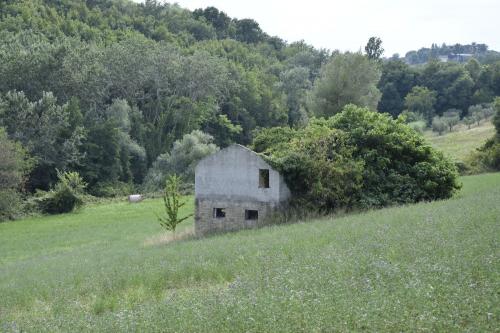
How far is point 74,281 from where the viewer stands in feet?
72.7

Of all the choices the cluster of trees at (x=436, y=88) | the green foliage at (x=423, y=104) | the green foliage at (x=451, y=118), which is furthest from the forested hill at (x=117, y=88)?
the green foliage at (x=451, y=118)

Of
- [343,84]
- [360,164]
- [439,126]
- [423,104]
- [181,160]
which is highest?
[343,84]

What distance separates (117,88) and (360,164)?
2241 inches

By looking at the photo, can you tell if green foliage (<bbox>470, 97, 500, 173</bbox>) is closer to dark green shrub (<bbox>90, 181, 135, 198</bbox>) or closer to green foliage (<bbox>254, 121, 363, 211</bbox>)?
green foliage (<bbox>254, 121, 363, 211</bbox>)

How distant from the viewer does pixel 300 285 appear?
45.5ft

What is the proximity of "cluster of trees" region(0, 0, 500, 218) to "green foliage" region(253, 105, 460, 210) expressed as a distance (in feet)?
33.8

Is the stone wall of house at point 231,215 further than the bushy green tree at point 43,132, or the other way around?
the bushy green tree at point 43,132

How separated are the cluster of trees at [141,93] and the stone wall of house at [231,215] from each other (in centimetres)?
1414

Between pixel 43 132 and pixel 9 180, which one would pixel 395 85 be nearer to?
pixel 43 132

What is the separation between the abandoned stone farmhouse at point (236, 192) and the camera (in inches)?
1535

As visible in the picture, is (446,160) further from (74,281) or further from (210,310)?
(210,310)

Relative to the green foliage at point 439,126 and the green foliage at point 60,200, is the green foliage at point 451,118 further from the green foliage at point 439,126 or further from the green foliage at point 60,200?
the green foliage at point 60,200

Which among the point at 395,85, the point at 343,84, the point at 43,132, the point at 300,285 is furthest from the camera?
the point at 395,85

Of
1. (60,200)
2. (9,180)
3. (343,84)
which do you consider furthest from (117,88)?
(9,180)
